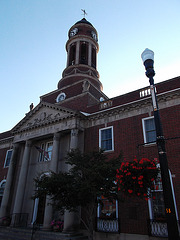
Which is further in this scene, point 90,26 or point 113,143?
point 90,26

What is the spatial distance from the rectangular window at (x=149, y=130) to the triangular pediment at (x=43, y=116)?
647 centimetres

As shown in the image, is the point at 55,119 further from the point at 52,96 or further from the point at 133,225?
the point at 133,225

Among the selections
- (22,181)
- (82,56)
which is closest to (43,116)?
(22,181)

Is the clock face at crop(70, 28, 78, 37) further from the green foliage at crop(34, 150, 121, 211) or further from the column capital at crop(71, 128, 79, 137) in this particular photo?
the green foliage at crop(34, 150, 121, 211)

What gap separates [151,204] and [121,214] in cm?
228

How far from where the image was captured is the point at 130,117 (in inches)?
665

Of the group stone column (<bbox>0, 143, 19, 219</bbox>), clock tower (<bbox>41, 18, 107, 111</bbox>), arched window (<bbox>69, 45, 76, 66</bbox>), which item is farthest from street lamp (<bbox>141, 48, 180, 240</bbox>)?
arched window (<bbox>69, 45, 76, 66</bbox>)

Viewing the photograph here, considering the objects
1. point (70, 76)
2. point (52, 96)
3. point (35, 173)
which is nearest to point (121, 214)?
point (35, 173)

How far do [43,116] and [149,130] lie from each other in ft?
37.8

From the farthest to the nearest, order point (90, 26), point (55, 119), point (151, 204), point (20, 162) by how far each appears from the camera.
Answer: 1. point (90, 26)
2. point (20, 162)
3. point (55, 119)
4. point (151, 204)

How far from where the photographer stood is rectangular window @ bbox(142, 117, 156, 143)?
15.3 meters

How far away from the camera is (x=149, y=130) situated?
15594 millimetres

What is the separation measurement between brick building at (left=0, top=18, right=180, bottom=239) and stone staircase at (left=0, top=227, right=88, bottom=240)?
0.92 metres

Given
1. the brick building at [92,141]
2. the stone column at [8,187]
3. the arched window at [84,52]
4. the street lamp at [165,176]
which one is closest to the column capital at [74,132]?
the brick building at [92,141]
